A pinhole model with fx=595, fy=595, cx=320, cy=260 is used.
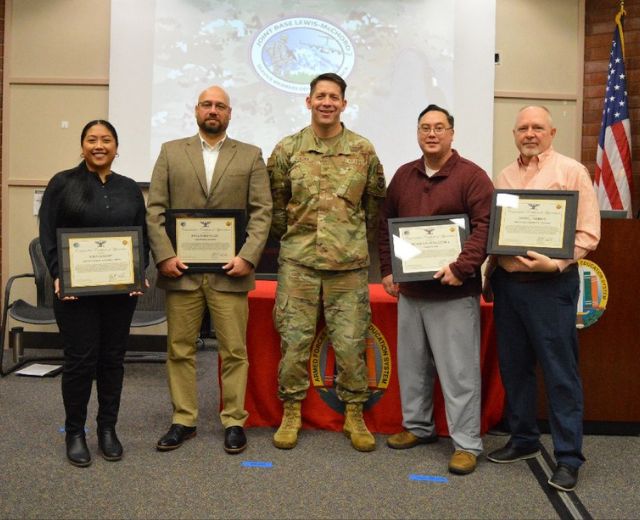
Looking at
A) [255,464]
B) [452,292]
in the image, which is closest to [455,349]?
[452,292]

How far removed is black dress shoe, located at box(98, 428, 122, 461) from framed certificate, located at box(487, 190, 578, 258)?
1.77 meters

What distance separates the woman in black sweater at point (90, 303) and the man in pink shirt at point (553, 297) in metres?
1.56

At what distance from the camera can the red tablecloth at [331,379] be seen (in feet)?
9.68

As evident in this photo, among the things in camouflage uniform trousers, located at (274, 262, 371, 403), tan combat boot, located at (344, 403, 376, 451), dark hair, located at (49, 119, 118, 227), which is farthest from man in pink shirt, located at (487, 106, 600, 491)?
dark hair, located at (49, 119, 118, 227)

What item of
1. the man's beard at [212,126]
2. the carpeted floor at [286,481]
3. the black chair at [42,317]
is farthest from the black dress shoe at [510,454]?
the black chair at [42,317]

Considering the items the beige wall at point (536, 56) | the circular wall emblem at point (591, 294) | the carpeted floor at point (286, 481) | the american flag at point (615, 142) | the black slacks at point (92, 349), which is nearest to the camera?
the carpeted floor at point (286, 481)

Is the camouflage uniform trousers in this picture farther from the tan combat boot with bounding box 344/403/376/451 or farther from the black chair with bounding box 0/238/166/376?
the black chair with bounding box 0/238/166/376

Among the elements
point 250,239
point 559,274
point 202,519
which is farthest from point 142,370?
point 559,274

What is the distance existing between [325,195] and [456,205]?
582 mm

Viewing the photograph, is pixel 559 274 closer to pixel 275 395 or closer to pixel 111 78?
pixel 275 395

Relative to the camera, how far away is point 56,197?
241 cm

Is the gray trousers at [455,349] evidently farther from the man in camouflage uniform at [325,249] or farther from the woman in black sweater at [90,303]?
the woman in black sweater at [90,303]

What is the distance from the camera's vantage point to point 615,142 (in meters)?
4.50

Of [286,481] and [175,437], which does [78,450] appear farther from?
[286,481]
